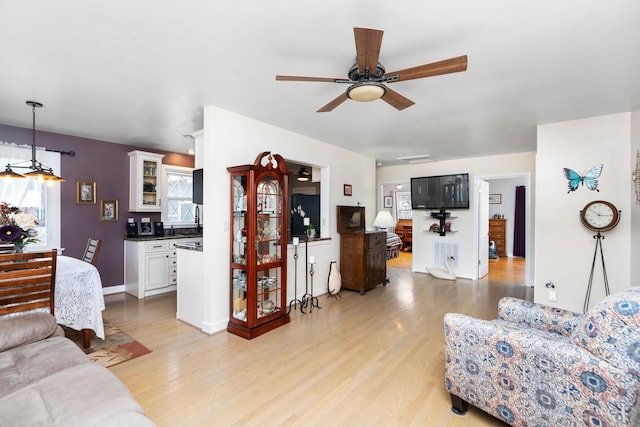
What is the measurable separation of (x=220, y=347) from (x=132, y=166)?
3599 millimetres

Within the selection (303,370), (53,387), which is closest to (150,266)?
(303,370)

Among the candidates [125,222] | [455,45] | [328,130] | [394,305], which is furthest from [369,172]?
[125,222]

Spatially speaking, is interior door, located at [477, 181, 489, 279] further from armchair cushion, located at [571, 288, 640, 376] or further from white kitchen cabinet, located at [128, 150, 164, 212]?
white kitchen cabinet, located at [128, 150, 164, 212]

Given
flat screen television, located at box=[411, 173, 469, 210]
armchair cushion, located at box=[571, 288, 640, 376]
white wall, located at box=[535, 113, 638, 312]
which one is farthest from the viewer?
flat screen television, located at box=[411, 173, 469, 210]

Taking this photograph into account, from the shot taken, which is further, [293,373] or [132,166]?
[132,166]

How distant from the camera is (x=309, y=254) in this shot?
14.9 feet

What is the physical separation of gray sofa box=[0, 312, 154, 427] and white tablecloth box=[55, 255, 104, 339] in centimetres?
85

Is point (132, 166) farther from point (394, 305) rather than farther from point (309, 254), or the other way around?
point (394, 305)

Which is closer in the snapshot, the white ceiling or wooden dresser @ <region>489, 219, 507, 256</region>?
the white ceiling

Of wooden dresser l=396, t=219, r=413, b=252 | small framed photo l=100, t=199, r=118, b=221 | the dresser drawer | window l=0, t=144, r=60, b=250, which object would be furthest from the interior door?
window l=0, t=144, r=60, b=250

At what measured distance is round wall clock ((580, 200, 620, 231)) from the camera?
3.31m

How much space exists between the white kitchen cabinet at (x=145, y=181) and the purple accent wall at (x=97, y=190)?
11 centimetres

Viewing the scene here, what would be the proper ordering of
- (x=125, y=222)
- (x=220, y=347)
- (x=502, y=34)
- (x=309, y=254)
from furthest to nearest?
(x=125, y=222) < (x=309, y=254) < (x=220, y=347) < (x=502, y=34)

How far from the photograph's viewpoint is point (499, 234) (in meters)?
8.82
